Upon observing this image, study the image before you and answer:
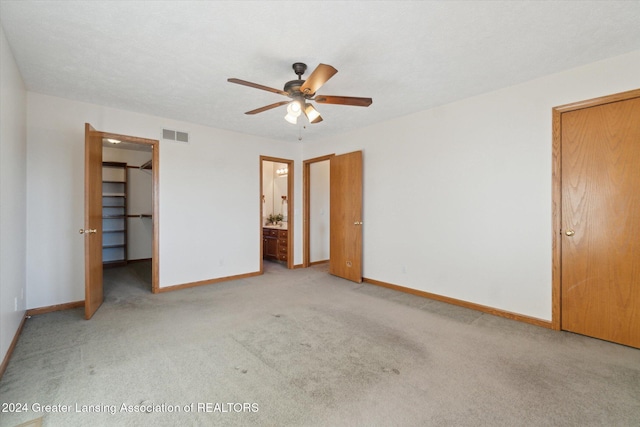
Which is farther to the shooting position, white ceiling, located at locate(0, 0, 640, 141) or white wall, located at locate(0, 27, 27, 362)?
white wall, located at locate(0, 27, 27, 362)

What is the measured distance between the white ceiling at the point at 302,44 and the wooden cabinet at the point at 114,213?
3277 mm

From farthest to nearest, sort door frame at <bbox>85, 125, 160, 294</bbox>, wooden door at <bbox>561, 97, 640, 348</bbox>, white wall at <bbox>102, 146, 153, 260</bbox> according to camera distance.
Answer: white wall at <bbox>102, 146, 153, 260</bbox>
door frame at <bbox>85, 125, 160, 294</bbox>
wooden door at <bbox>561, 97, 640, 348</bbox>

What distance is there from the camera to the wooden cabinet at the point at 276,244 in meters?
6.05

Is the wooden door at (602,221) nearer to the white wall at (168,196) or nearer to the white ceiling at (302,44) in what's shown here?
the white ceiling at (302,44)

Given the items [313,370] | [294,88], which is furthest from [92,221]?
[313,370]

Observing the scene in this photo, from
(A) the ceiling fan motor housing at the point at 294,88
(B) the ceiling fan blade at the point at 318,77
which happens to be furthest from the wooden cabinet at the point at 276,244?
(B) the ceiling fan blade at the point at 318,77

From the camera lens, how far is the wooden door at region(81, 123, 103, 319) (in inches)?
123

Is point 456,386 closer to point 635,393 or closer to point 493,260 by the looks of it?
point 635,393

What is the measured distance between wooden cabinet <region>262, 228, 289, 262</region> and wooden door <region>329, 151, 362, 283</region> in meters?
1.26

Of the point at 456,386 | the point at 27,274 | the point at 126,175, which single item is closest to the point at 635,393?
the point at 456,386

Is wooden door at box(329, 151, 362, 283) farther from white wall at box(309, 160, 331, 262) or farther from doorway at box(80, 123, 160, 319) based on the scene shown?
doorway at box(80, 123, 160, 319)

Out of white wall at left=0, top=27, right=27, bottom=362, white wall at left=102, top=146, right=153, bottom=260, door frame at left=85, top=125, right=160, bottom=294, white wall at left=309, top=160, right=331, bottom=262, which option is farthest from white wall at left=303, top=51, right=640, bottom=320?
white wall at left=102, top=146, right=153, bottom=260

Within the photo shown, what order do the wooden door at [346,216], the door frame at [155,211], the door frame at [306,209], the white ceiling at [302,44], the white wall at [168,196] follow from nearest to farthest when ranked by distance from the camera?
the white ceiling at [302,44] → the white wall at [168,196] → the door frame at [155,211] → the wooden door at [346,216] → the door frame at [306,209]

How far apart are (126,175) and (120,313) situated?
4136 millimetres
